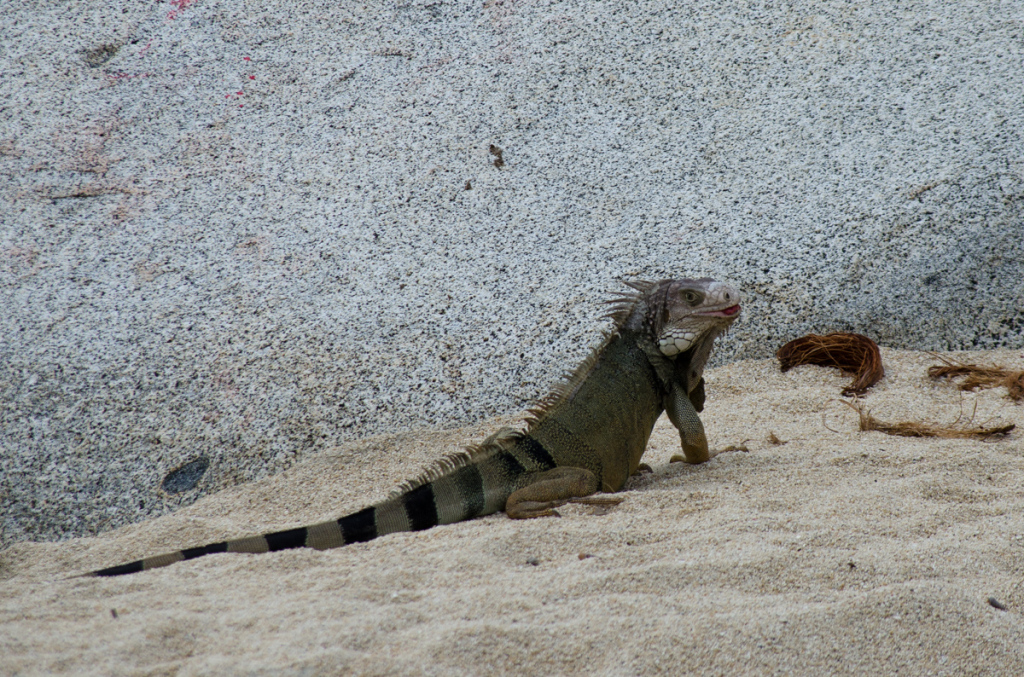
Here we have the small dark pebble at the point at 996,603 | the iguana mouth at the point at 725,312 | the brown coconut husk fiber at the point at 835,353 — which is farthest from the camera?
the brown coconut husk fiber at the point at 835,353

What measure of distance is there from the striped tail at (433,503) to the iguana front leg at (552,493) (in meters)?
0.06

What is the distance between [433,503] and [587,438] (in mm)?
659

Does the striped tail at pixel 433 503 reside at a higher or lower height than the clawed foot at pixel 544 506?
higher

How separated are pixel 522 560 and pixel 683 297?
1404 millimetres

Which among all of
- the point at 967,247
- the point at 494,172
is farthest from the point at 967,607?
the point at 494,172

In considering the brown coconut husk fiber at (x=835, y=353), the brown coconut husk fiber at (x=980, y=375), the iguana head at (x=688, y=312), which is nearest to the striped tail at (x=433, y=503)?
the iguana head at (x=688, y=312)

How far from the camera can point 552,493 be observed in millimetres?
2947

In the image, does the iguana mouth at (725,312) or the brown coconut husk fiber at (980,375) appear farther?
the brown coconut husk fiber at (980,375)

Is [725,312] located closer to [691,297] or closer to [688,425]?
[691,297]

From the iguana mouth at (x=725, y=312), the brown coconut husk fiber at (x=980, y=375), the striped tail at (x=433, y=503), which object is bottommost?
the brown coconut husk fiber at (x=980, y=375)

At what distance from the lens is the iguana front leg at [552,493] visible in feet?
9.42

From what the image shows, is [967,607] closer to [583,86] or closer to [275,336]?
[275,336]

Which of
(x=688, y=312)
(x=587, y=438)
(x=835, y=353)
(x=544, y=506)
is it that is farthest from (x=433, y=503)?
(x=835, y=353)

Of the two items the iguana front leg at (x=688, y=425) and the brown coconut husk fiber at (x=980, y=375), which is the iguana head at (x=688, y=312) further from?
the brown coconut husk fiber at (x=980, y=375)
